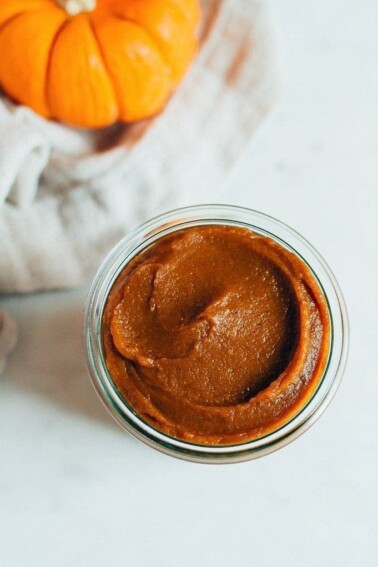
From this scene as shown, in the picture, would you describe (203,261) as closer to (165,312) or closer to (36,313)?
(165,312)

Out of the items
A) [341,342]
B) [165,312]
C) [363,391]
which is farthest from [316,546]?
[165,312]

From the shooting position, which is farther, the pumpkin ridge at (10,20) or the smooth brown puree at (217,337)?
the pumpkin ridge at (10,20)

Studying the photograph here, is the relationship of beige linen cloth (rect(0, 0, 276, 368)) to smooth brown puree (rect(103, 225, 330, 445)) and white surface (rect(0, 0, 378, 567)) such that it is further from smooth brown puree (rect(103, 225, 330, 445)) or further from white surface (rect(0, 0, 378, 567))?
smooth brown puree (rect(103, 225, 330, 445))

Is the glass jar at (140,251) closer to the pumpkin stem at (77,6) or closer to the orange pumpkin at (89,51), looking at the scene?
the orange pumpkin at (89,51)

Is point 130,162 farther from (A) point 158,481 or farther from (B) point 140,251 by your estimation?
(A) point 158,481

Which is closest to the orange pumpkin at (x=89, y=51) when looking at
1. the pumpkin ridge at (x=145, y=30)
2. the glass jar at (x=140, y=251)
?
the pumpkin ridge at (x=145, y=30)

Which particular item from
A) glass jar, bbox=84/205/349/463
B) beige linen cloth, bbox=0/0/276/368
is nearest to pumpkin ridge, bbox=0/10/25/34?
beige linen cloth, bbox=0/0/276/368
